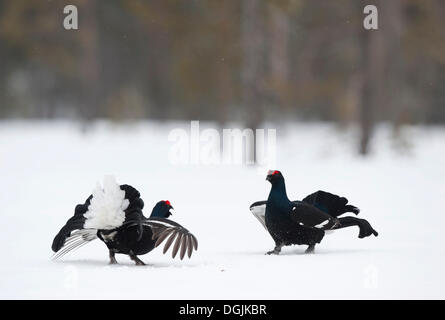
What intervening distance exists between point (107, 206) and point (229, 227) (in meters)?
3.01

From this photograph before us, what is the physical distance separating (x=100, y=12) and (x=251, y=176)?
58.2 ft

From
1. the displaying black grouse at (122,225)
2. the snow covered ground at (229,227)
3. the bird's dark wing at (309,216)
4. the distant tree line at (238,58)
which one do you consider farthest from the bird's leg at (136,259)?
the distant tree line at (238,58)

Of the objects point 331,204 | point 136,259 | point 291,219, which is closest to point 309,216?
point 291,219

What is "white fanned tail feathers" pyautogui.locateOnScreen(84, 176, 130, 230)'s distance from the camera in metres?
5.11

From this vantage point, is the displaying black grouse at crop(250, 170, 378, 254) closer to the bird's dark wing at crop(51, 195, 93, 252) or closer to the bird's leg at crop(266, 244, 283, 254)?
the bird's leg at crop(266, 244, 283, 254)

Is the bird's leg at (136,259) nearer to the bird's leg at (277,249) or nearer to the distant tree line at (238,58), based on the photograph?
the bird's leg at (277,249)

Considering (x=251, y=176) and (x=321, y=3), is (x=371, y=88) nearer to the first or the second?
(x=321, y=3)

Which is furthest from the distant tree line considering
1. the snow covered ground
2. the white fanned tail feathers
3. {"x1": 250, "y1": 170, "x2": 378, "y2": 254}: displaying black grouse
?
the white fanned tail feathers

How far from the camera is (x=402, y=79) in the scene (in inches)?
985

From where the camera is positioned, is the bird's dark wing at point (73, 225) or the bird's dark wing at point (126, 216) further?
the bird's dark wing at point (73, 225)

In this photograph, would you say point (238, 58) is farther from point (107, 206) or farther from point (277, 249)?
point (107, 206)

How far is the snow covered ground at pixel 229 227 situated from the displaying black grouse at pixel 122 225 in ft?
0.66

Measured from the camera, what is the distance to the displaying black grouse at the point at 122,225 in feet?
16.8
